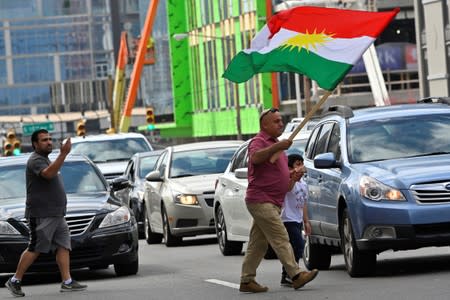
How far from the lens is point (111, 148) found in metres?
35.0

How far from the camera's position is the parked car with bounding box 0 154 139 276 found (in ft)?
56.5

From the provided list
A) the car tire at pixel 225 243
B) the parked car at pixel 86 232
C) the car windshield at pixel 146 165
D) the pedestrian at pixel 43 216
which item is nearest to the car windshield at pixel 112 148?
the car windshield at pixel 146 165

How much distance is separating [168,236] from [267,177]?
1157cm

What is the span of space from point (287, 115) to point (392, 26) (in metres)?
8.68

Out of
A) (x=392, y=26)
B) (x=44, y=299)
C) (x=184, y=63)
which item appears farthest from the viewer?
(x=184, y=63)

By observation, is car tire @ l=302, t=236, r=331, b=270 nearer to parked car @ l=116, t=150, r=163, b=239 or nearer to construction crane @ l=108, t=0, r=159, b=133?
parked car @ l=116, t=150, r=163, b=239

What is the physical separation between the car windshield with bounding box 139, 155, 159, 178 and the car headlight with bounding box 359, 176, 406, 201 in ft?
51.8

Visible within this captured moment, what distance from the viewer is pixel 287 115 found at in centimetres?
9488

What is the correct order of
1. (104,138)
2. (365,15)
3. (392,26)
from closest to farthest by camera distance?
(365,15)
(104,138)
(392,26)

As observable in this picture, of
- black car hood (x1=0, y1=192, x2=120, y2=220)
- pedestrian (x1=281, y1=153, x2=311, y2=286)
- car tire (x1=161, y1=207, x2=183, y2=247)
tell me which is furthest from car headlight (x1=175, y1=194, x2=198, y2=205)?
pedestrian (x1=281, y1=153, x2=311, y2=286)

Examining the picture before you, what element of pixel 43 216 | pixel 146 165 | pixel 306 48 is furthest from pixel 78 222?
pixel 146 165

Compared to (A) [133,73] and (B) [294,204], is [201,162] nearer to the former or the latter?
(B) [294,204]

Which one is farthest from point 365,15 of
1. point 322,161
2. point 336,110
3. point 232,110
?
point 232,110

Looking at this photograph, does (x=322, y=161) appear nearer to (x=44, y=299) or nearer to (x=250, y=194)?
(x=250, y=194)
